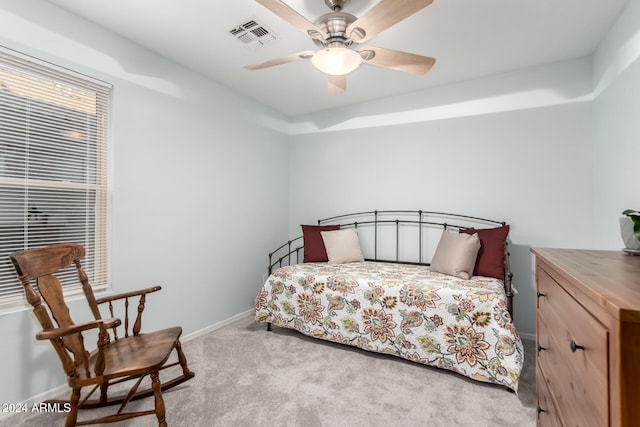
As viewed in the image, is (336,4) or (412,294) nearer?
(336,4)

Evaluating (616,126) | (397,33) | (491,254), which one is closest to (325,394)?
(491,254)

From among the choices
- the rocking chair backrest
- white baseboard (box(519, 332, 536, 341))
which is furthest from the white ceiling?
white baseboard (box(519, 332, 536, 341))

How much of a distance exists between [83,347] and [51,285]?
16.0 inches

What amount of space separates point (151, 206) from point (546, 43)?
348 centimetres

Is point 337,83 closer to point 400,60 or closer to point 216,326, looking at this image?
point 400,60

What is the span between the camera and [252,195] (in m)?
3.62

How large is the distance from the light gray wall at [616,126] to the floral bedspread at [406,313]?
0.97 meters

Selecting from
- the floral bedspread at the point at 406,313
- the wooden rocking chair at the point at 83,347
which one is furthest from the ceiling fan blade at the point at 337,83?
the wooden rocking chair at the point at 83,347

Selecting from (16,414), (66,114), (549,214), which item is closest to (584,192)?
(549,214)

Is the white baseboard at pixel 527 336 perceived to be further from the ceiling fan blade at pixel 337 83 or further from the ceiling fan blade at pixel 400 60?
the ceiling fan blade at pixel 337 83

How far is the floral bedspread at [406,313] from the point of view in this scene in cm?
204

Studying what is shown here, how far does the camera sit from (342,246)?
3365 mm

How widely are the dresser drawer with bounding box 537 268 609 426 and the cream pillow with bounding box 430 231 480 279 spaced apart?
130 centimetres

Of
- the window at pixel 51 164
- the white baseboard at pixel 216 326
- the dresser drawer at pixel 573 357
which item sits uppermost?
the window at pixel 51 164
